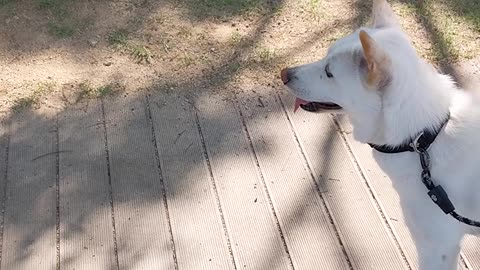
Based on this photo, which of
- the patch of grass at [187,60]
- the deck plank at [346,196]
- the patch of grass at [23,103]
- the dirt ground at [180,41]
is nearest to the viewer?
the deck plank at [346,196]

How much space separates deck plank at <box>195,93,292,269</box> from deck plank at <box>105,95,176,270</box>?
30cm

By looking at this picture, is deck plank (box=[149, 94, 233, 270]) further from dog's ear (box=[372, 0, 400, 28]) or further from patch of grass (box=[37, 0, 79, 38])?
dog's ear (box=[372, 0, 400, 28])

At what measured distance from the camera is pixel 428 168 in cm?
241

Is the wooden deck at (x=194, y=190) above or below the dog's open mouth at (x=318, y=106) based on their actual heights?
below

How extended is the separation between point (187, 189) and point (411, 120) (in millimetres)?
1396

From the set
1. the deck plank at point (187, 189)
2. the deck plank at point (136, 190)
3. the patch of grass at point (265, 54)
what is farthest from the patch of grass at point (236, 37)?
the deck plank at point (136, 190)

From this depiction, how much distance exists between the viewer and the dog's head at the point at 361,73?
2233 millimetres

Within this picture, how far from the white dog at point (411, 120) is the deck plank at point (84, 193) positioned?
1.26 metres

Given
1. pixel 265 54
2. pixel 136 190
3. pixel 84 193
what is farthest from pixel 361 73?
pixel 265 54

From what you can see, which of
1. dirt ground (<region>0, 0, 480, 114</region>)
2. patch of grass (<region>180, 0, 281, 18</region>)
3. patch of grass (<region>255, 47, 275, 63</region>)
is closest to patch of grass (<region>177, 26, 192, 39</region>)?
dirt ground (<region>0, 0, 480, 114</region>)

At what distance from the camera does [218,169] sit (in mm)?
3465

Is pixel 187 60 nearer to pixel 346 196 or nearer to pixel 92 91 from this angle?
pixel 92 91

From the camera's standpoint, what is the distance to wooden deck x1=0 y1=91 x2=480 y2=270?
307 cm

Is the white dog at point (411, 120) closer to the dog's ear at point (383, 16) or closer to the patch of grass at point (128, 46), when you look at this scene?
the dog's ear at point (383, 16)
